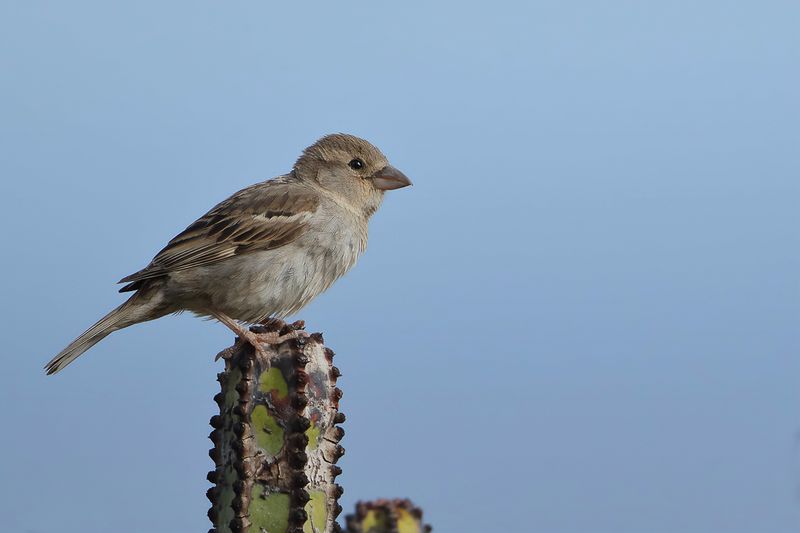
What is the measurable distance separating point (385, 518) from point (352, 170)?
17.9 feet

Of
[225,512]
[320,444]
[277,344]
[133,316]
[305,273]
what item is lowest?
[225,512]

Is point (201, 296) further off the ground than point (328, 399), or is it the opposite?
point (201, 296)

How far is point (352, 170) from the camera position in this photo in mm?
7953

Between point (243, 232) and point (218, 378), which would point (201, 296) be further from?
point (218, 378)

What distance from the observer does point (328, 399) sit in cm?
458

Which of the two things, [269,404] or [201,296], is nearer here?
[269,404]

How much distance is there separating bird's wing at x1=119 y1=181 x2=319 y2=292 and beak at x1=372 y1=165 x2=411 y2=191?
0.69 meters

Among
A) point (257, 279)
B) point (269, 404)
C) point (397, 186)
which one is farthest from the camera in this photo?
point (397, 186)

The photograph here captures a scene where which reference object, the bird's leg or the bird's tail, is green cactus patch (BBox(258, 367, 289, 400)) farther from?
the bird's tail

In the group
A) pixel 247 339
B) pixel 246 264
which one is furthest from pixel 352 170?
pixel 247 339

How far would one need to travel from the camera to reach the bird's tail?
21.3 ft

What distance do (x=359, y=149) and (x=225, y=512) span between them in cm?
406

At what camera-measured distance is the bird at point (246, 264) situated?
668 cm

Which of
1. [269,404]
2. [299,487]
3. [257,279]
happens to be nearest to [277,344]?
[269,404]
